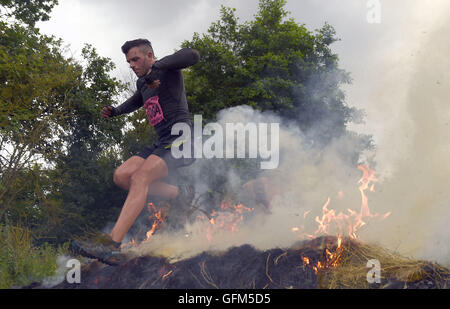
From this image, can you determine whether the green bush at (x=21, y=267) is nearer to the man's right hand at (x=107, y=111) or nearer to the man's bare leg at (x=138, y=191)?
the man's bare leg at (x=138, y=191)

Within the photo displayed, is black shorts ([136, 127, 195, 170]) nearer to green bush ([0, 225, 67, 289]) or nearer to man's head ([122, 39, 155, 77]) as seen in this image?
man's head ([122, 39, 155, 77])

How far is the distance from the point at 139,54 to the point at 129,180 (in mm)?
1648

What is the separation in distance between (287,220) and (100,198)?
1100 cm

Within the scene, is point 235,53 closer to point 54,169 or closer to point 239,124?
point 239,124

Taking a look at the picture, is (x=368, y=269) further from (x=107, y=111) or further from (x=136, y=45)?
(x=107, y=111)

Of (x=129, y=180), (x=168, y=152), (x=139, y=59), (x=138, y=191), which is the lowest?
(x=138, y=191)

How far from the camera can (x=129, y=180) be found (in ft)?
16.8

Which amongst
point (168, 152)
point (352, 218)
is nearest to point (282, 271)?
point (352, 218)

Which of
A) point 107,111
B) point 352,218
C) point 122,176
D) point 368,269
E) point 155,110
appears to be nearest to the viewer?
point 368,269

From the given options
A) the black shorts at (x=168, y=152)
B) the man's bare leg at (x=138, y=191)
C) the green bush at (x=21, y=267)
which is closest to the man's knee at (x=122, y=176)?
the man's bare leg at (x=138, y=191)

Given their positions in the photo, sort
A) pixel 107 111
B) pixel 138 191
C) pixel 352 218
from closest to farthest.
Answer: pixel 352 218, pixel 138 191, pixel 107 111

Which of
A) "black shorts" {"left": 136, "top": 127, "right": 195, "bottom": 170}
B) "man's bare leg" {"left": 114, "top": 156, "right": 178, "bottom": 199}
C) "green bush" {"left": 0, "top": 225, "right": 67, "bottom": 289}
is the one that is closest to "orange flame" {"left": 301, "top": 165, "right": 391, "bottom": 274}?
"black shorts" {"left": 136, "top": 127, "right": 195, "bottom": 170}
